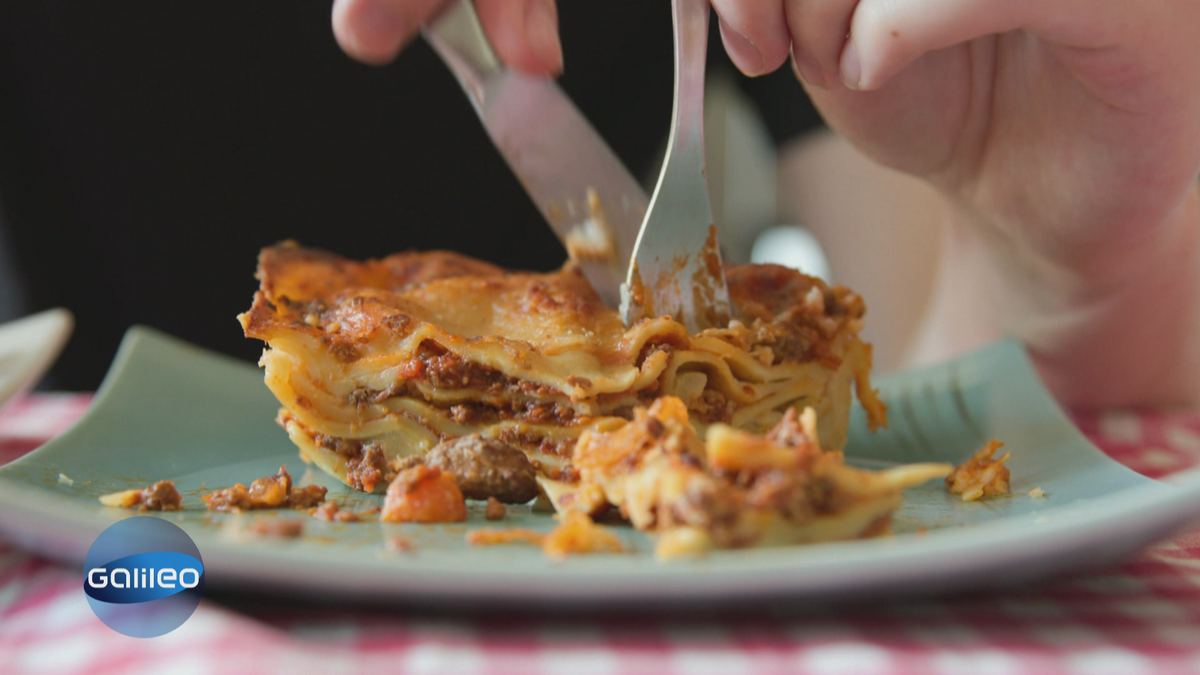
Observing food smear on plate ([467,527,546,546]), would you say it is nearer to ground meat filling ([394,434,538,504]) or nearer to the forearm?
ground meat filling ([394,434,538,504])

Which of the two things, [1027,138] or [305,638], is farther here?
[1027,138]

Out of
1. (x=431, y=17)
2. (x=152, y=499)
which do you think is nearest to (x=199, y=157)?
(x=431, y=17)

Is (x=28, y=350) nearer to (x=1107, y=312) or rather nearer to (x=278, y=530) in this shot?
(x=278, y=530)

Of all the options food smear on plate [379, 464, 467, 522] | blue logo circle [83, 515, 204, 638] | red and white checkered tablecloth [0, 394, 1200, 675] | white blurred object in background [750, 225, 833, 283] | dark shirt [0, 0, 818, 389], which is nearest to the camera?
red and white checkered tablecloth [0, 394, 1200, 675]

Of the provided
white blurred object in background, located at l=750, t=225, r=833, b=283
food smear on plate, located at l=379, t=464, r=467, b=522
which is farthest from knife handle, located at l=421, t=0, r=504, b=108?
white blurred object in background, located at l=750, t=225, r=833, b=283

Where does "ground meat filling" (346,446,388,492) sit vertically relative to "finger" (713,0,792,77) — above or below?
below

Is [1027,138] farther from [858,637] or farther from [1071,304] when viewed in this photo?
[858,637]

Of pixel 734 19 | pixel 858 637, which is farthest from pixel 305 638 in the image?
pixel 734 19
